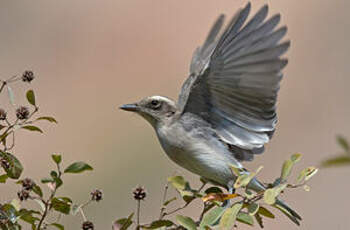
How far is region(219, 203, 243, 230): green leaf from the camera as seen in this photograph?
9.91 ft

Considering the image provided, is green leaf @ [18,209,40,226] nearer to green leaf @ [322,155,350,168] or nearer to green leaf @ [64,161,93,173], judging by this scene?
green leaf @ [64,161,93,173]

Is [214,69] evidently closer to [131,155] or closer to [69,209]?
[69,209]

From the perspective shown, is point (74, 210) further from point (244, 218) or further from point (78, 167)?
point (244, 218)

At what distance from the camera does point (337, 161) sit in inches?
63.9

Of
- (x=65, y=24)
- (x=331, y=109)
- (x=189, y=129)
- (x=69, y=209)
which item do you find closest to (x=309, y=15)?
(x=331, y=109)

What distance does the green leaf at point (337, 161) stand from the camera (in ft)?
5.27

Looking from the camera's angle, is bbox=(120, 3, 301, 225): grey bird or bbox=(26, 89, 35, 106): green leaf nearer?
bbox=(26, 89, 35, 106): green leaf

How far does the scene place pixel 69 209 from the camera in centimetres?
326

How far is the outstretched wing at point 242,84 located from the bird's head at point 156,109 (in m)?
0.10

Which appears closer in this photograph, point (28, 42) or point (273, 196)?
point (273, 196)

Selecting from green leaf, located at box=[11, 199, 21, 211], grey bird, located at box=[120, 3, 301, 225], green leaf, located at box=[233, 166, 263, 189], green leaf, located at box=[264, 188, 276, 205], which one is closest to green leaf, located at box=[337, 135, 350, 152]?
green leaf, located at box=[264, 188, 276, 205]

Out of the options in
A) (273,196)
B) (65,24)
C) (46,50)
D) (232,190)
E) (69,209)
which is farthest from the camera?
(65,24)

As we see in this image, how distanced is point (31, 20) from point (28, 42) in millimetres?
968

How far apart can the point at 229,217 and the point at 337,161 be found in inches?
57.8
